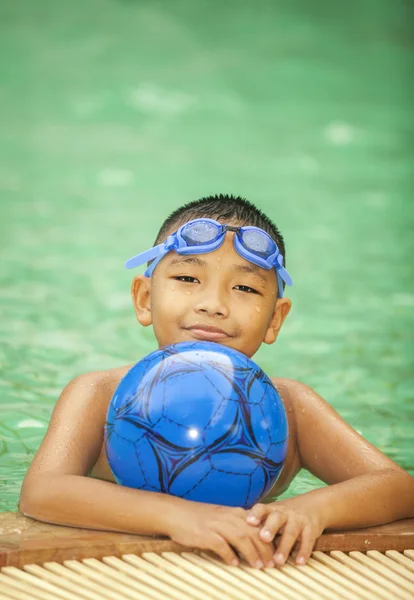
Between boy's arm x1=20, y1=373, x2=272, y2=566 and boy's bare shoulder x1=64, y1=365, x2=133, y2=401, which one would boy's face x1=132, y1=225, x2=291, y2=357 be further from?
boy's arm x1=20, y1=373, x2=272, y2=566

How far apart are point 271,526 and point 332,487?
1.43ft

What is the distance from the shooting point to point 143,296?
4.04m

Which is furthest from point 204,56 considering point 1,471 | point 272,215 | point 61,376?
point 1,471

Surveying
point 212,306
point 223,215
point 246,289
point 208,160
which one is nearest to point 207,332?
point 212,306

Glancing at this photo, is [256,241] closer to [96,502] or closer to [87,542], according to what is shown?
[96,502]

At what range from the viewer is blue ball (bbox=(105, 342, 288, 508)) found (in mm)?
2822

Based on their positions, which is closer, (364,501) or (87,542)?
(87,542)

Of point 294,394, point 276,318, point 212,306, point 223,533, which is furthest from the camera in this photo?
point 276,318

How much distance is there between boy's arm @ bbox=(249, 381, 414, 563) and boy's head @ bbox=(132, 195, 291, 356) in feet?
1.20

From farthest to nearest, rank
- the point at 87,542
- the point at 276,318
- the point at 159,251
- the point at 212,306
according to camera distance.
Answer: the point at 276,318 < the point at 159,251 < the point at 212,306 < the point at 87,542

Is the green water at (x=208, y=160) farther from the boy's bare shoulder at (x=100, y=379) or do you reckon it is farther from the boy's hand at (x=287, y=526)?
the boy's hand at (x=287, y=526)

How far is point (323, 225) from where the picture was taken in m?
9.60

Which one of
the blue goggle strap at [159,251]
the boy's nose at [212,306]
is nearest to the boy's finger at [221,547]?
the boy's nose at [212,306]

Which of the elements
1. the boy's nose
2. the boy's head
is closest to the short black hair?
the boy's head
